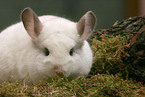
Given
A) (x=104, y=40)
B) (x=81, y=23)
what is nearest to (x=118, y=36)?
(x=104, y=40)

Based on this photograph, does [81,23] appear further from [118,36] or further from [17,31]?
[118,36]

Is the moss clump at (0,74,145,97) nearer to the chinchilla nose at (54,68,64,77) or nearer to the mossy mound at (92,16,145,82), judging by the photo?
the chinchilla nose at (54,68,64,77)

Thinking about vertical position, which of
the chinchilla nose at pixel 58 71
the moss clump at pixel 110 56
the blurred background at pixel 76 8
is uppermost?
the blurred background at pixel 76 8

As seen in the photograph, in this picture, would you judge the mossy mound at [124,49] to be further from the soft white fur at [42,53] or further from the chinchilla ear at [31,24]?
the chinchilla ear at [31,24]

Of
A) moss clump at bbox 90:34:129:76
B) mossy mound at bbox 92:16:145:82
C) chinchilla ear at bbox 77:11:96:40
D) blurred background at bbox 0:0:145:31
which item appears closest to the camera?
chinchilla ear at bbox 77:11:96:40

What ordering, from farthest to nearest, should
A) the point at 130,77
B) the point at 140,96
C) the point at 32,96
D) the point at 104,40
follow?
1. the point at 104,40
2. the point at 130,77
3. the point at 140,96
4. the point at 32,96

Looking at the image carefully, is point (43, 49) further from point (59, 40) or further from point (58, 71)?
point (58, 71)

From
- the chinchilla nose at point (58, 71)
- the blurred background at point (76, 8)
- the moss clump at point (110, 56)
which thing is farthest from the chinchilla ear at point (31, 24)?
the blurred background at point (76, 8)

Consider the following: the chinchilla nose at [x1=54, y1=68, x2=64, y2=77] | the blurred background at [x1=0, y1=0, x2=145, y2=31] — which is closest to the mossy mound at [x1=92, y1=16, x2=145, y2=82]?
the chinchilla nose at [x1=54, y1=68, x2=64, y2=77]
